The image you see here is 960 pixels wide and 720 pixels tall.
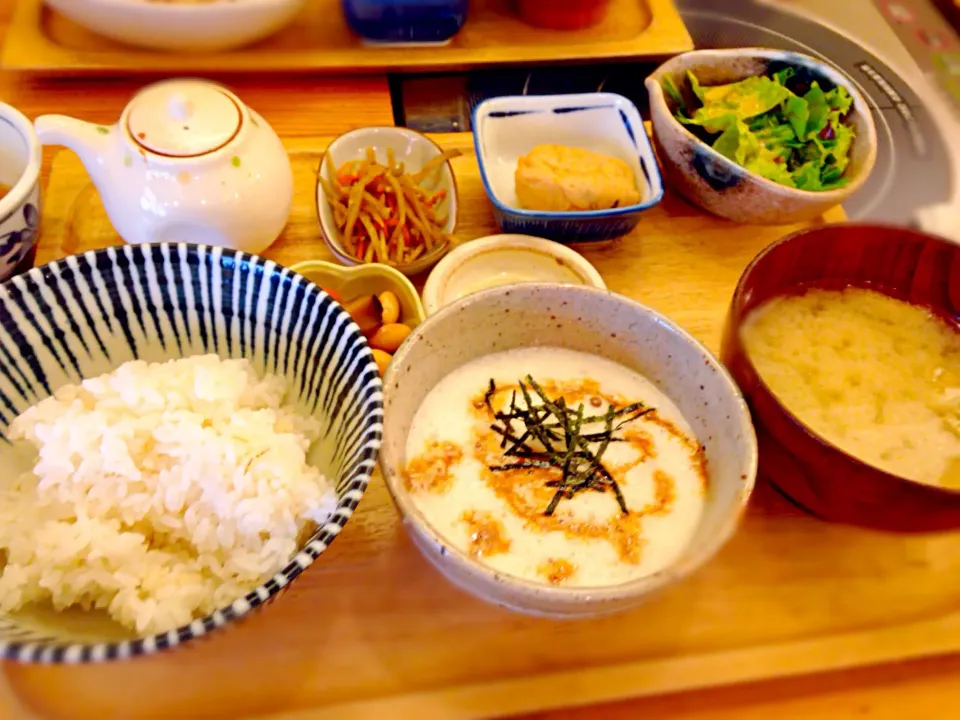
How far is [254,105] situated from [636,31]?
962 millimetres

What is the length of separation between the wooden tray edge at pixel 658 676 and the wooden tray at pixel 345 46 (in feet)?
4.48

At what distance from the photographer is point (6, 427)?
3.29 ft

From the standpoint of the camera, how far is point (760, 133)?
158 centimetres

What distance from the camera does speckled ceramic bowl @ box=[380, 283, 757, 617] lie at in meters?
0.85

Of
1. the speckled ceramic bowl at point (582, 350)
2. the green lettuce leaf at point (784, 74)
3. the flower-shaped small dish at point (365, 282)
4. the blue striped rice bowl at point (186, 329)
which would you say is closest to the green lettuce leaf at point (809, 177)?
the green lettuce leaf at point (784, 74)

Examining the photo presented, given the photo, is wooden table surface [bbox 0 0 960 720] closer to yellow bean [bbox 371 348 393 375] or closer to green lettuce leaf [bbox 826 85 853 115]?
yellow bean [bbox 371 348 393 375]

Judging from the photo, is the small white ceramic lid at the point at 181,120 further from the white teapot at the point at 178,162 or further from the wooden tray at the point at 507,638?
the wooden tray at the point at 507,638

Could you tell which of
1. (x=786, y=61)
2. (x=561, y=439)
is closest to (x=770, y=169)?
(x=786, y=61)

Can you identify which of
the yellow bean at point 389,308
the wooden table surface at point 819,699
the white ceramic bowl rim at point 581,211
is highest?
the white ceramic bowl rim at point 581,211

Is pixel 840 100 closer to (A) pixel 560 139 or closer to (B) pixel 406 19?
(A) pixel 560 139

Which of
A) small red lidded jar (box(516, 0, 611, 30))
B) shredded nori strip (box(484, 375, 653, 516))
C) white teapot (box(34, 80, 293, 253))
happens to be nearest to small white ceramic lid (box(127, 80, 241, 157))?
white teapot (box(34, 80, 293, 253))

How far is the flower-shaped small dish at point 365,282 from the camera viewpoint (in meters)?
1.26

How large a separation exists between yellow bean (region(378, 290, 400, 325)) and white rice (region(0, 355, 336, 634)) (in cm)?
31

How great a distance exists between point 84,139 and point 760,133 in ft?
4.19
